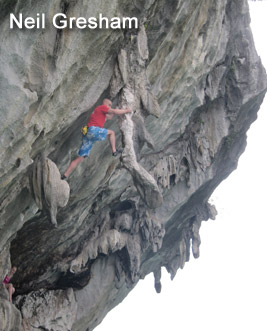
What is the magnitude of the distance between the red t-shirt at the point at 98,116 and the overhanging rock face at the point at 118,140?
0.50 meters

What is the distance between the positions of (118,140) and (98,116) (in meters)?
3.89

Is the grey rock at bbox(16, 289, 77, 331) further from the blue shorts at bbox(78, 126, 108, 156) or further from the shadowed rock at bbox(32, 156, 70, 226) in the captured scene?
the blue shorts at bbox(78, 126, 108, 156)

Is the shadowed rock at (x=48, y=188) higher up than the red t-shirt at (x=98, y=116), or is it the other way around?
the red t-shirt at (x=98, y=116)

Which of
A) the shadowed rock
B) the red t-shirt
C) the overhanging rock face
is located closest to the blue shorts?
the red t-shirt

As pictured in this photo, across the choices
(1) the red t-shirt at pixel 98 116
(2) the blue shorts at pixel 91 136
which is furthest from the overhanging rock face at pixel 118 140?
(2) the blue shorts at pixel 91 136

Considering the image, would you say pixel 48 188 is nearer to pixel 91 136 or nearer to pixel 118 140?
pixel 91 136

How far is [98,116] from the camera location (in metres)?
13.5

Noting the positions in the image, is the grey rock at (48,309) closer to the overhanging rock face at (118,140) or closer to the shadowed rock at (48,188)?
the overhanging rock face at (118,140)

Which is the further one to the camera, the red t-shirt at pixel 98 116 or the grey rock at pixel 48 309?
the grey rock at pixel 48 309

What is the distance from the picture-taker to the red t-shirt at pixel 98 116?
1342 centimetres

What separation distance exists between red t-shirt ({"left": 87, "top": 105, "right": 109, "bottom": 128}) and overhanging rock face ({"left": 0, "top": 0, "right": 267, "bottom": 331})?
0.50 meters

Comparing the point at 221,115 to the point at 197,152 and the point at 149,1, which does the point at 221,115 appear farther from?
the point at 149,1

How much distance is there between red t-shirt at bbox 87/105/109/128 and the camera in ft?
44.0

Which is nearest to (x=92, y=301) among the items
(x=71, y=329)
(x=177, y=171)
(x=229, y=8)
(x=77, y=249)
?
(x=71, y=329)
